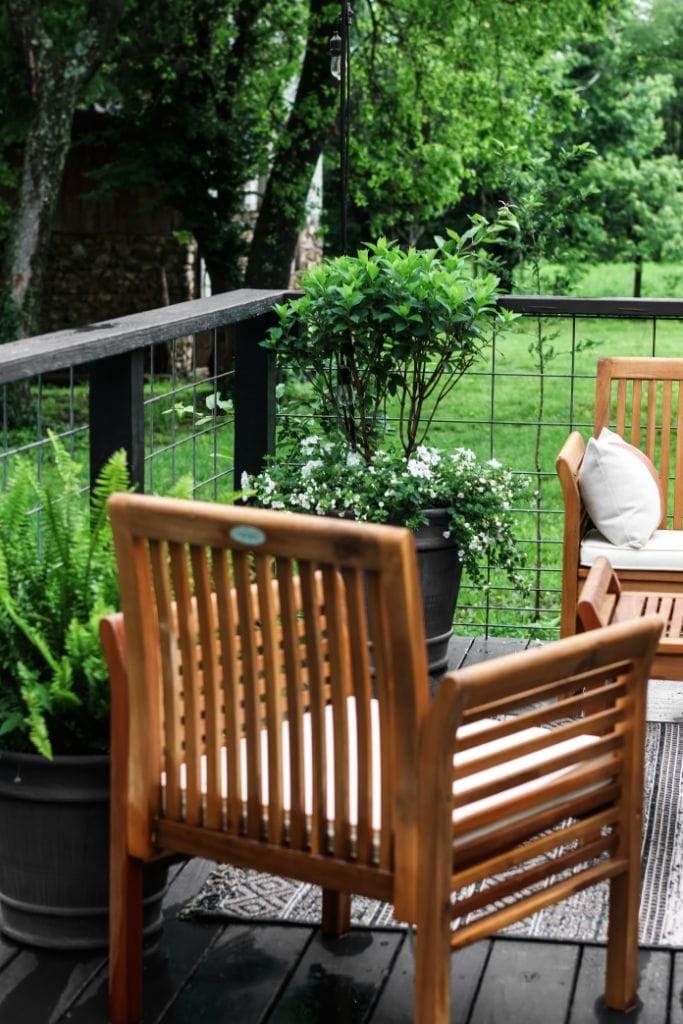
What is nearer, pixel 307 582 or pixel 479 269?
pixel 307 582

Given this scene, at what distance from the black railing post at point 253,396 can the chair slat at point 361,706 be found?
247 cm

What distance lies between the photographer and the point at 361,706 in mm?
1947

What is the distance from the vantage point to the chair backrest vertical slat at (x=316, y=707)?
195 cm

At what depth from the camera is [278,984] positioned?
2.44m

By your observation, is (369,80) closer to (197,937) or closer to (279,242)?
(279,242)

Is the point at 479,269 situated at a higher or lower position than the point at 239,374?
higher

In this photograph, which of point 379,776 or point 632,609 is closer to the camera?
point 379,776

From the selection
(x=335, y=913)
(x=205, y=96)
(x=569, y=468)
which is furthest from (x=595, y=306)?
(x=205, y=96)

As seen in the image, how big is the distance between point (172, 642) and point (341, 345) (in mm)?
2140

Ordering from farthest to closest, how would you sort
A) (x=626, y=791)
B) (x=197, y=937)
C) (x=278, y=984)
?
(x=197, y=937) < (x=278, y=984) < (x=626, y=791)

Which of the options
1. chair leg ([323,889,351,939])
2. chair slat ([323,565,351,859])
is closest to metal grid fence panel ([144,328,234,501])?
chair leg ([323,889,351,939])

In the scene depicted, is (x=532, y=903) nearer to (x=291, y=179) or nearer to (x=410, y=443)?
(x=410, y=443)

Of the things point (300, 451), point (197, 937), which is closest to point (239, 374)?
point (300, 451)

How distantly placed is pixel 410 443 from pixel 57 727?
6.66 ft
